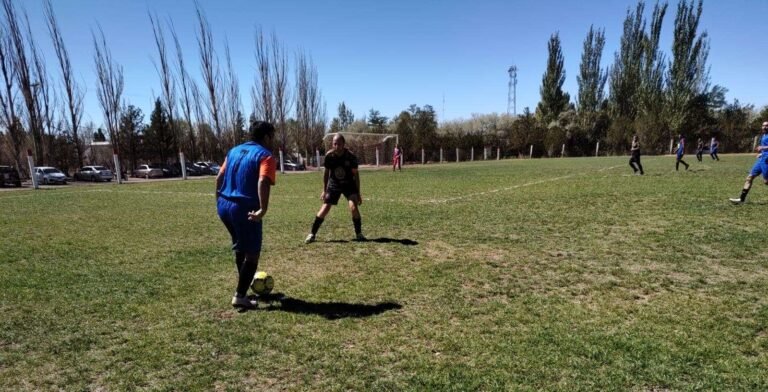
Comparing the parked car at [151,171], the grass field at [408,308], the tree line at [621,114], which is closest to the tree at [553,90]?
the tree line at [621,114]

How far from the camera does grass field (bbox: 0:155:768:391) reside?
130 inches

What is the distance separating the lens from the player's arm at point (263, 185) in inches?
173

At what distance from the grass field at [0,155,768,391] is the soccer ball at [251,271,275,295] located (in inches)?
6.8

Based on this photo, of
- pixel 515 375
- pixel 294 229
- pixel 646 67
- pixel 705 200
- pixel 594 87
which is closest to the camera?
pixel 515 375

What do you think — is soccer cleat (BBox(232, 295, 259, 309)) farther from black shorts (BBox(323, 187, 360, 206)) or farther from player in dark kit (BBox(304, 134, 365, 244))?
black shorts (BBox(323, 187, 360, 206))

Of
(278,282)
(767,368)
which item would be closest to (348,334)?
(278,282)

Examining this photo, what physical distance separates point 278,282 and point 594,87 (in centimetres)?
6671

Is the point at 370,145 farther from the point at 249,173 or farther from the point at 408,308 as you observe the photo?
the point at 408,308

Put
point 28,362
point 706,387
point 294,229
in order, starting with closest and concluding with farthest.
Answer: point 706,387, point 28,362, point 294,229

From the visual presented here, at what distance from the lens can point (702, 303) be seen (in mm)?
4520

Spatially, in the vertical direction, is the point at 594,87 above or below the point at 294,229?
above

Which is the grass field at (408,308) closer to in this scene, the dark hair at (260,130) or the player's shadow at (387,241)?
the player's shadow at (387,241)

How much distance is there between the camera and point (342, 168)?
774 cm

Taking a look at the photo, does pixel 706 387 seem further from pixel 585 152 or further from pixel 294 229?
pixel 585 152
